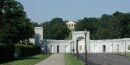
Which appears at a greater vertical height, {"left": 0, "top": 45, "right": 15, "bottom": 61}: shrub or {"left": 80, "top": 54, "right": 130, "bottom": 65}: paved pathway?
{"left": 0, "top": 45, "right": 15, "bottom": 61}: shrub

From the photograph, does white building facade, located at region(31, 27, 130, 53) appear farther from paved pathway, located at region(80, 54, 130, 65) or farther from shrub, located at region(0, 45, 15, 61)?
shrub, located at region(0, 45, 15, 61)

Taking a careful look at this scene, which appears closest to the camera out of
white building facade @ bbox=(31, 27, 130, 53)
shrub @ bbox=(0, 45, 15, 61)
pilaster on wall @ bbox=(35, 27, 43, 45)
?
shrub @ bbox=(0, 45, 15, 61)

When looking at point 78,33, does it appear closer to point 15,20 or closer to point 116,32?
point 116,32

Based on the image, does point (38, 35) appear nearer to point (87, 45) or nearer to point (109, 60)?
point (87, 45)

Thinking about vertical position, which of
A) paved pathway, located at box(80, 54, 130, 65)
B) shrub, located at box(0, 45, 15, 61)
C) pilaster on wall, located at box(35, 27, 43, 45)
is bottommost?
paved pathway, located at box(80, 54, 130, 65)

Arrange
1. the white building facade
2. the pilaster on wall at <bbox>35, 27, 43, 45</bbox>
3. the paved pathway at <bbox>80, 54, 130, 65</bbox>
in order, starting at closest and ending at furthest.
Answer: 1. the paved pathway at <bbox>80, 54, 130, 65</bbox>
2. the pilaster on wall at <bbox>35, 27, 43, 45</bbox>
3. the white building facade

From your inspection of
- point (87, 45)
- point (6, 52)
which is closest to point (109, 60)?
point (6, 52)

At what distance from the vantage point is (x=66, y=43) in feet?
415

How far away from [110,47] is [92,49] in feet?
16.7

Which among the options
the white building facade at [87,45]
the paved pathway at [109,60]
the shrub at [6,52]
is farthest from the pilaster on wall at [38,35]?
the shrub at [6,52]

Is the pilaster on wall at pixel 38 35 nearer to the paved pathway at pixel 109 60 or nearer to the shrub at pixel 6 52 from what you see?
the paved pathway at pixel 109 60

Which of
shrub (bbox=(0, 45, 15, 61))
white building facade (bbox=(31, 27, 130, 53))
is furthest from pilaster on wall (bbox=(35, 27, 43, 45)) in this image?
shrub (bbox=(0, 45, 15, 61))

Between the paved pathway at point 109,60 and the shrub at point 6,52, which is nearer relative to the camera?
the paved pathway at point 109,60

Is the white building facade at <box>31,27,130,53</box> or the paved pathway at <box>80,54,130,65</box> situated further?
the white building facade at <box>31,27,130,53</box>
